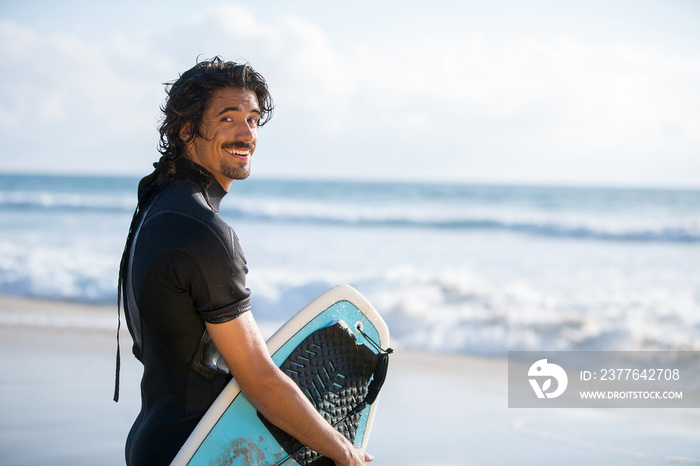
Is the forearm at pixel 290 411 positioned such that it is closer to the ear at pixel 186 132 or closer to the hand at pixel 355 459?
the hand at pixel 355 459

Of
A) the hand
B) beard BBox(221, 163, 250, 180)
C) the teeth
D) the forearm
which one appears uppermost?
the teeth

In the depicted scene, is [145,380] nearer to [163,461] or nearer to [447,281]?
[163,461]

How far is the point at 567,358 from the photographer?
5684 mm

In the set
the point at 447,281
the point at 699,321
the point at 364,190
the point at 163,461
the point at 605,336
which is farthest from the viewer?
the point at 364,190

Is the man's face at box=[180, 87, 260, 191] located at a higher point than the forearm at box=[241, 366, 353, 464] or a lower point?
higher

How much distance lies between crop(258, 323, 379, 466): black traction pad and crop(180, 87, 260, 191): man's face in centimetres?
49

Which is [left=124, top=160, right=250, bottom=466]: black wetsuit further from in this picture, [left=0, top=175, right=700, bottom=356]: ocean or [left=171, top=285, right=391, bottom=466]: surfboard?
[left=0, top=175, right=700, bottom=356]: ocean

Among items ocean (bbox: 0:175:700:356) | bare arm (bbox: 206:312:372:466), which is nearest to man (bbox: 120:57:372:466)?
bare arm (bbox: 206:312:372:466)

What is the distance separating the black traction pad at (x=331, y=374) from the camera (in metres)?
1.79

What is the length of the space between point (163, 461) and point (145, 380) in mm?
197

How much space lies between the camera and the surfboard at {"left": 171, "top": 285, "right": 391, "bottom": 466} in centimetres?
166

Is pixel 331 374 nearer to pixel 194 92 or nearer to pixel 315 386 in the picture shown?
pixel 315 386

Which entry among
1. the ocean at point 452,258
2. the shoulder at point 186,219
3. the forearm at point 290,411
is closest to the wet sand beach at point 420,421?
the ocean at point 452,258

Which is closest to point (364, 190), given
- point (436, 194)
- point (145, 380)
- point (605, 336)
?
point (436, 194)
